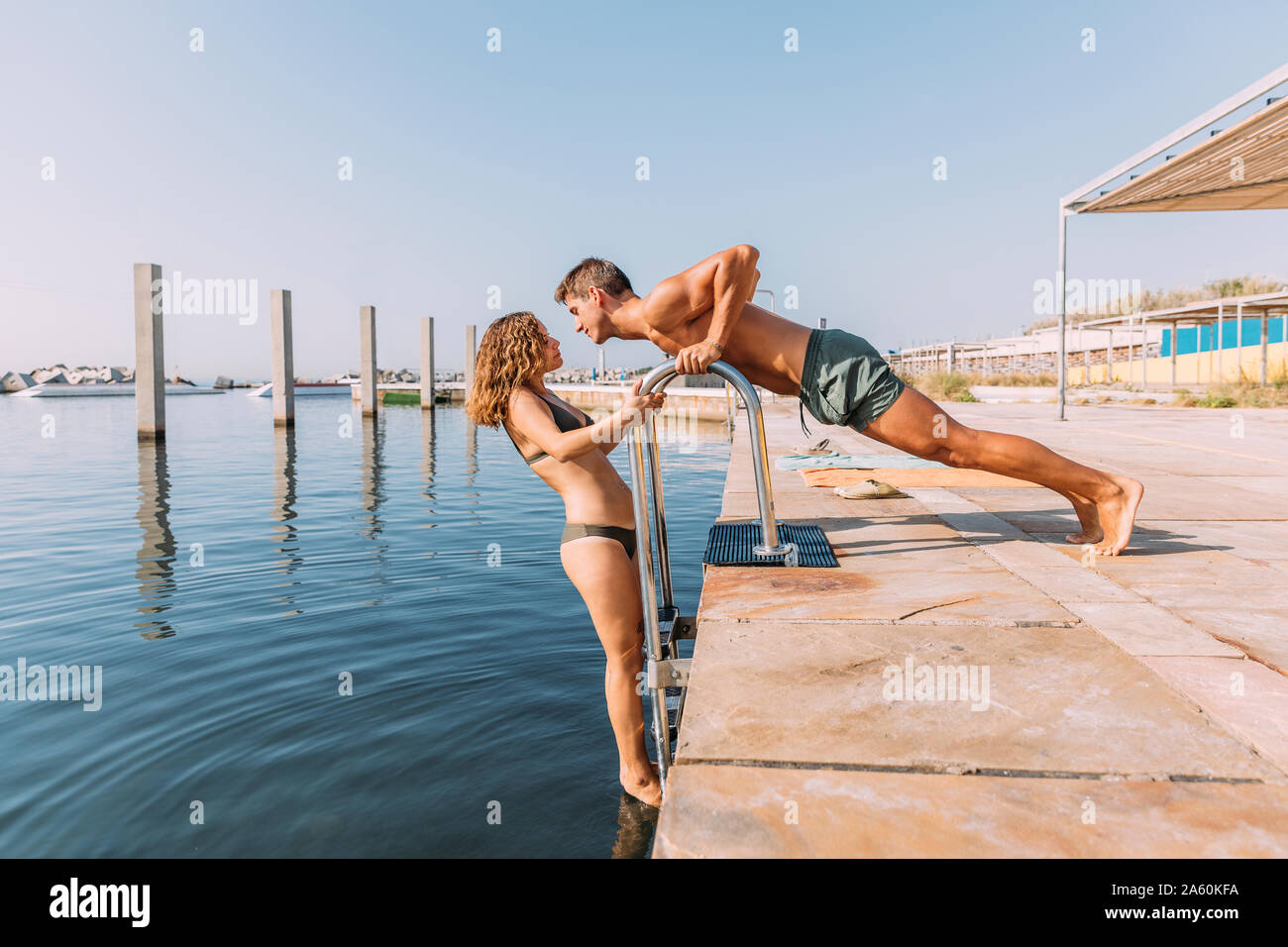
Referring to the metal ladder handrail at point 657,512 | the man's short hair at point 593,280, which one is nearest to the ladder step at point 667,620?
the metal ladder handrail at point 657,512

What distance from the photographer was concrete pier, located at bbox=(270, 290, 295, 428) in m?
25.7

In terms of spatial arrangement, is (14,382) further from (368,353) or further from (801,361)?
(801,361)

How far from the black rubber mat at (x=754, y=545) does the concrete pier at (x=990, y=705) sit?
71 millimetres

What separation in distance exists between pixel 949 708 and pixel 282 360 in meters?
27.6

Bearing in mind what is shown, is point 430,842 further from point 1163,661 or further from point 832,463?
point 832,463

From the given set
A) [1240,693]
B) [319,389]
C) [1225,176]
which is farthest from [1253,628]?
[319,389]

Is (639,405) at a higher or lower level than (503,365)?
lower

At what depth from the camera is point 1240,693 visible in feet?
6.41

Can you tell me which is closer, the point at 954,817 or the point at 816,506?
the point at 954,817

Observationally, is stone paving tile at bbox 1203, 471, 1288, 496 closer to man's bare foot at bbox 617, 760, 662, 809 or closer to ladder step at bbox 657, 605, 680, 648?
ladder step at bbox 657, 605, 680, 648

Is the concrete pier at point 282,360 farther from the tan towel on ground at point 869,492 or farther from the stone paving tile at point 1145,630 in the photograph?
the stone paving tile at point 1145,630

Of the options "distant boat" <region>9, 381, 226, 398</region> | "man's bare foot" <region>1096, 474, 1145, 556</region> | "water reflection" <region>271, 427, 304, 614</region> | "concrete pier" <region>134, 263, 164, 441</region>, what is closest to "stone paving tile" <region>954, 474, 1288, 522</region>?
"man's bare foot" <region>1096, 474, 1145, 556</region>

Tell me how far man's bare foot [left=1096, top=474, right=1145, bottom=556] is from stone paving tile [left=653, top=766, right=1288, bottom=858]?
236cm

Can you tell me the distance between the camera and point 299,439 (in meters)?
23.0
